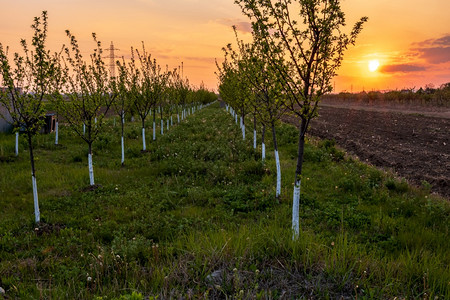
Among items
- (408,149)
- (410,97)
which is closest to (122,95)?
(408,149)

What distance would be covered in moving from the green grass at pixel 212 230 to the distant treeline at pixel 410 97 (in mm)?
35205

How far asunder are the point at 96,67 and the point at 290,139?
1244 centimetres

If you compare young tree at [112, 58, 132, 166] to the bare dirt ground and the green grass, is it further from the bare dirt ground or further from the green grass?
the bare dirt ground

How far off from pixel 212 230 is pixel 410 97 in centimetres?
6144

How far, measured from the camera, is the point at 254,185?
36.1 ft

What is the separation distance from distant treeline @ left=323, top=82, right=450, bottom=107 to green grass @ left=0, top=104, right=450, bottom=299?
116 feet

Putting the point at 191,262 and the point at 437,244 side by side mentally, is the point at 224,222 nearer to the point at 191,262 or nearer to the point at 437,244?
the point at 191,262

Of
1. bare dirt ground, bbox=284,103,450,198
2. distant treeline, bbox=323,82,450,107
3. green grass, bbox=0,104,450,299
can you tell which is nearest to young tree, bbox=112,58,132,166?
green grass, bbox=0,104,450,299

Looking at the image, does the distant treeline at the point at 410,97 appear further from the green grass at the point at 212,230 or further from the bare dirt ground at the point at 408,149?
the green grass at the point at 212,230

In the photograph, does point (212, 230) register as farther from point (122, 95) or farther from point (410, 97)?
point (410, 97)

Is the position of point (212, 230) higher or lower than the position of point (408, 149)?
lower

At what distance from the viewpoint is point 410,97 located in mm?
55125

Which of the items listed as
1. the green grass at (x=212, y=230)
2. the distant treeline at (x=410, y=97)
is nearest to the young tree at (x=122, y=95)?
the green grass at (x=212, y=230)

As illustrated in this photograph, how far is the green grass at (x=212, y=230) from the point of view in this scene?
4082 mm
